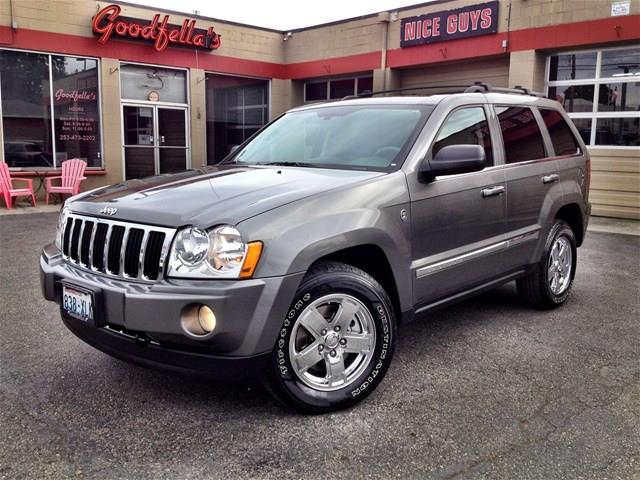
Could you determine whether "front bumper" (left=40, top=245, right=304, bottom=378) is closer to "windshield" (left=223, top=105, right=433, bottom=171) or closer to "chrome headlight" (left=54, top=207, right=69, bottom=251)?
"chrome headlight" (left=54, top=207, right=69, bottom=251)

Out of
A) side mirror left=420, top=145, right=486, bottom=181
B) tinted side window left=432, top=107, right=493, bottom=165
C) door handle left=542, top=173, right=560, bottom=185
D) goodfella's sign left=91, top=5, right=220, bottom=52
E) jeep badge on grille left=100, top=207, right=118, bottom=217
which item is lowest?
jeep badge on grille left=100, top=207, right=118, bottom=217

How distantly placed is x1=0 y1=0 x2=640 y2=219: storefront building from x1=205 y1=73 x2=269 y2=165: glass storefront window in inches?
1.5

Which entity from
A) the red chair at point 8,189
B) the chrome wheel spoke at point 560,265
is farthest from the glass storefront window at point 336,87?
the chrome wheel spoke at point 560,265

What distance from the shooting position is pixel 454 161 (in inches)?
139

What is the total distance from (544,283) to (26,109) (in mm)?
12061

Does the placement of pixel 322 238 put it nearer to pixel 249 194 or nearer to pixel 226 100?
pixel 249 194

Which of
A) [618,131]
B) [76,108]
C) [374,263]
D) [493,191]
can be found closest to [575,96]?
[618,131]

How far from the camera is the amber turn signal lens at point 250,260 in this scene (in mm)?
2750

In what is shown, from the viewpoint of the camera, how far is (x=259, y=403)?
129 inches

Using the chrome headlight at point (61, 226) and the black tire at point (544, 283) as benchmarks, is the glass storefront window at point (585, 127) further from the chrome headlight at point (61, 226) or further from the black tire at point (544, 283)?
the chrome headlight at point (61, 226)

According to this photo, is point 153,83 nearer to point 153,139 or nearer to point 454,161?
point 153,139

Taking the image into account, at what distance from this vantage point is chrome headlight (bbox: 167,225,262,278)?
9.04ft

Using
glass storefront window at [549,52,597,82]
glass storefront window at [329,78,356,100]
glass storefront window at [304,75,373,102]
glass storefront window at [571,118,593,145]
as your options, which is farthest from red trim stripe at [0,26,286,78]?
glass storefront window at [571,118,593,145]

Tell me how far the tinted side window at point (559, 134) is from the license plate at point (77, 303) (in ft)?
13.0
